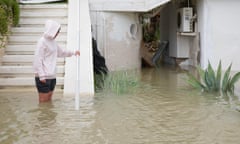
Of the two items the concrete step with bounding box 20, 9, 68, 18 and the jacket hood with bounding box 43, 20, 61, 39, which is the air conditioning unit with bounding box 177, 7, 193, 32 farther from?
the jacket hood with bounding box 43, 20, 61, 39

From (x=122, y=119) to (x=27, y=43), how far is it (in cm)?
552

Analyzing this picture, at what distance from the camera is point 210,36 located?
1491 centimetres

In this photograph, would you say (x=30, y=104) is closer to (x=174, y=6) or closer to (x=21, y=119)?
(x=21, y=119)

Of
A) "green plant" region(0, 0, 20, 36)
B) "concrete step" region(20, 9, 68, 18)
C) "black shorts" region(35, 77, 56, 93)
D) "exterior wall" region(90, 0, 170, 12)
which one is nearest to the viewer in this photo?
"black shorts" region(35, 77, 56, 93)

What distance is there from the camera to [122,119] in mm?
7242

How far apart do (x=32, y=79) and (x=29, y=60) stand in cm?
92

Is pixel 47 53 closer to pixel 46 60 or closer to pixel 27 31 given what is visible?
pixel 46 60

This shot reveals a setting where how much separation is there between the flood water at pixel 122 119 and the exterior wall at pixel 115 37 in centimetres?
527

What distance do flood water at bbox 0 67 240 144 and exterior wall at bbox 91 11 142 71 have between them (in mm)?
5270

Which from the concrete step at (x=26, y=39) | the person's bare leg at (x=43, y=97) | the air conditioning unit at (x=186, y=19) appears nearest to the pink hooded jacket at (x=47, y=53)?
the person's bare leg at (x=43, y=97)

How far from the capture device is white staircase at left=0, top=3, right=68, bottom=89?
414 inches

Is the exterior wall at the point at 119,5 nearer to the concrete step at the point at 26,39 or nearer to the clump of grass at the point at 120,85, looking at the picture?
the concrete step at the point at 26,39

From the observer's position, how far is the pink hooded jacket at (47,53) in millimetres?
8500

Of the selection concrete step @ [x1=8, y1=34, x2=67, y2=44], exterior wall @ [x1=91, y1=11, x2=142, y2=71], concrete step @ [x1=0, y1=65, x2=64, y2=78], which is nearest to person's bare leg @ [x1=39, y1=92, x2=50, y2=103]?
concrete step @ [x1=0, y1=65, x2=64, y2=78]
